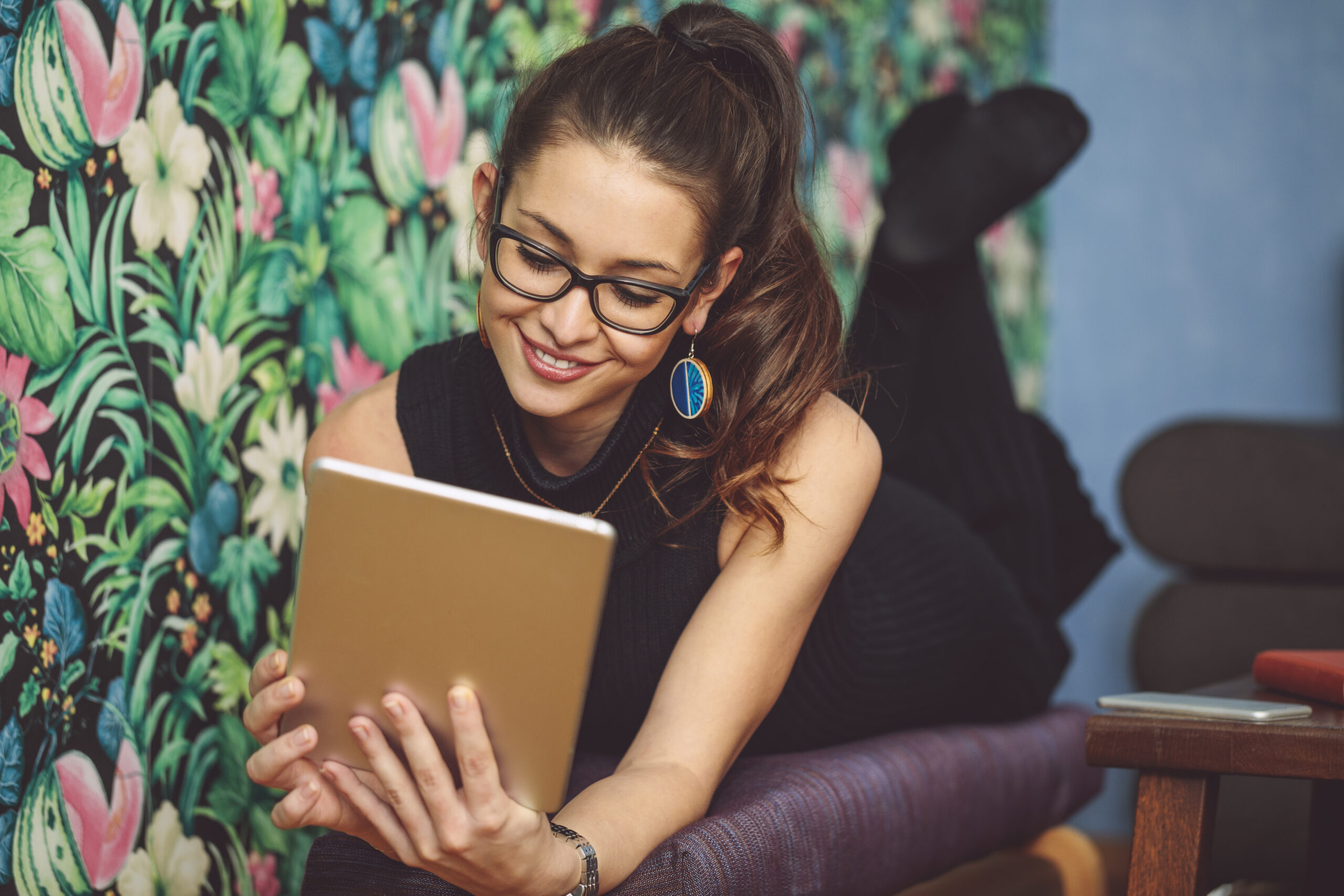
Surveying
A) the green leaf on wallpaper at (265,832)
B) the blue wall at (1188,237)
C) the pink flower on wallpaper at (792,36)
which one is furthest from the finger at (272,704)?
the blue wall at (1188,237)

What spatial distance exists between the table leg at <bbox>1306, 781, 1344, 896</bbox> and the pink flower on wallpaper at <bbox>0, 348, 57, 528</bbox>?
4.42 ft

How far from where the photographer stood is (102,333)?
113 cm

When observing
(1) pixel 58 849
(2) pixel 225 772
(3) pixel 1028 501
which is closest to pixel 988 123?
(3) pixel 1028 501

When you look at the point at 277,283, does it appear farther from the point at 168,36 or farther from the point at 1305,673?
the point at 1305,673

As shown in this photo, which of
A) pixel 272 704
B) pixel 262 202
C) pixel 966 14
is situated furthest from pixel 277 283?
pixel 966 14

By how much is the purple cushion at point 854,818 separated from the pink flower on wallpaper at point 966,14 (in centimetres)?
178

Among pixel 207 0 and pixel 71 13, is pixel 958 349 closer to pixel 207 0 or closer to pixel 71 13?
pixel 207 0

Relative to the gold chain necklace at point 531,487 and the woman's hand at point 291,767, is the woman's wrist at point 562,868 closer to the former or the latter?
the woman's hand at point 291,767

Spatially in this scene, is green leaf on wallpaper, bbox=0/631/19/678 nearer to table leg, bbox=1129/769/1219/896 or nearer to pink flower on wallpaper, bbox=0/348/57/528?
pink flower on wallpaper, bbox=0/348/57/528

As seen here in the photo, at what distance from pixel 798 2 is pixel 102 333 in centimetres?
157

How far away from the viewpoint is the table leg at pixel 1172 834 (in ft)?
2.81

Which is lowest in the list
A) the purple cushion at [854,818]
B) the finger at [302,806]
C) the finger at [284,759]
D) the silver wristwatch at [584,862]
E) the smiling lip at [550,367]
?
the purple cushion at [854,818]

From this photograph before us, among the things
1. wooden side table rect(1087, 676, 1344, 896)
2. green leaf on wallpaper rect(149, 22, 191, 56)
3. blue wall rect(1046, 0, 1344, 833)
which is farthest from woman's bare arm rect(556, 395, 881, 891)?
blue wall rect(1046, 0, 1344, 833)

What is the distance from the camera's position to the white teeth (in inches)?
41.8
